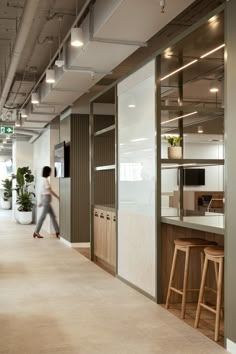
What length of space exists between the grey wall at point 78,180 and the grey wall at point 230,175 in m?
6.55

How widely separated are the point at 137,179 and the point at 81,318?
6.43 feet

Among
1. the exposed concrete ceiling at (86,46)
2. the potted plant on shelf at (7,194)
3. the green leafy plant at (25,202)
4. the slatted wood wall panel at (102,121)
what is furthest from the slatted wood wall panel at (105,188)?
Answer: the potted plant on shelf at (7,194)

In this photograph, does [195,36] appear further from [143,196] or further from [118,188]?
[118,188]

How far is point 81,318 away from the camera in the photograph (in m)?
4.76

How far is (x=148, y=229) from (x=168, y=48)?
206cm

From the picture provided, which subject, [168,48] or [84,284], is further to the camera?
[84,284]

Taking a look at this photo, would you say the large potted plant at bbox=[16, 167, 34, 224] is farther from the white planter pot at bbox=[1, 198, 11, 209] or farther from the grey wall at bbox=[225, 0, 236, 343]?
the grey wall at bbox=[225, 0, 236, 343]

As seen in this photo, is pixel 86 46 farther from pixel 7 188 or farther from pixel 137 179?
pixel 7 188

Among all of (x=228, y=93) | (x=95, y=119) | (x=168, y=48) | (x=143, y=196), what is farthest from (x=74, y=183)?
(x=228, y=93)

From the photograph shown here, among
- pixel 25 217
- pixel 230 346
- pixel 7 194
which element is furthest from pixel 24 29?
pixel 7 194

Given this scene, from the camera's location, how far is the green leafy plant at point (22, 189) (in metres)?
15.5

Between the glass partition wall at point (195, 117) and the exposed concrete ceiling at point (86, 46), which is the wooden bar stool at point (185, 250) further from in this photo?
the exposed concrete ceiling at point (86, 46)

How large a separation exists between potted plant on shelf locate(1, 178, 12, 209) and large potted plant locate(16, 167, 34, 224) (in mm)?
7779

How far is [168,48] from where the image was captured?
4992mm
